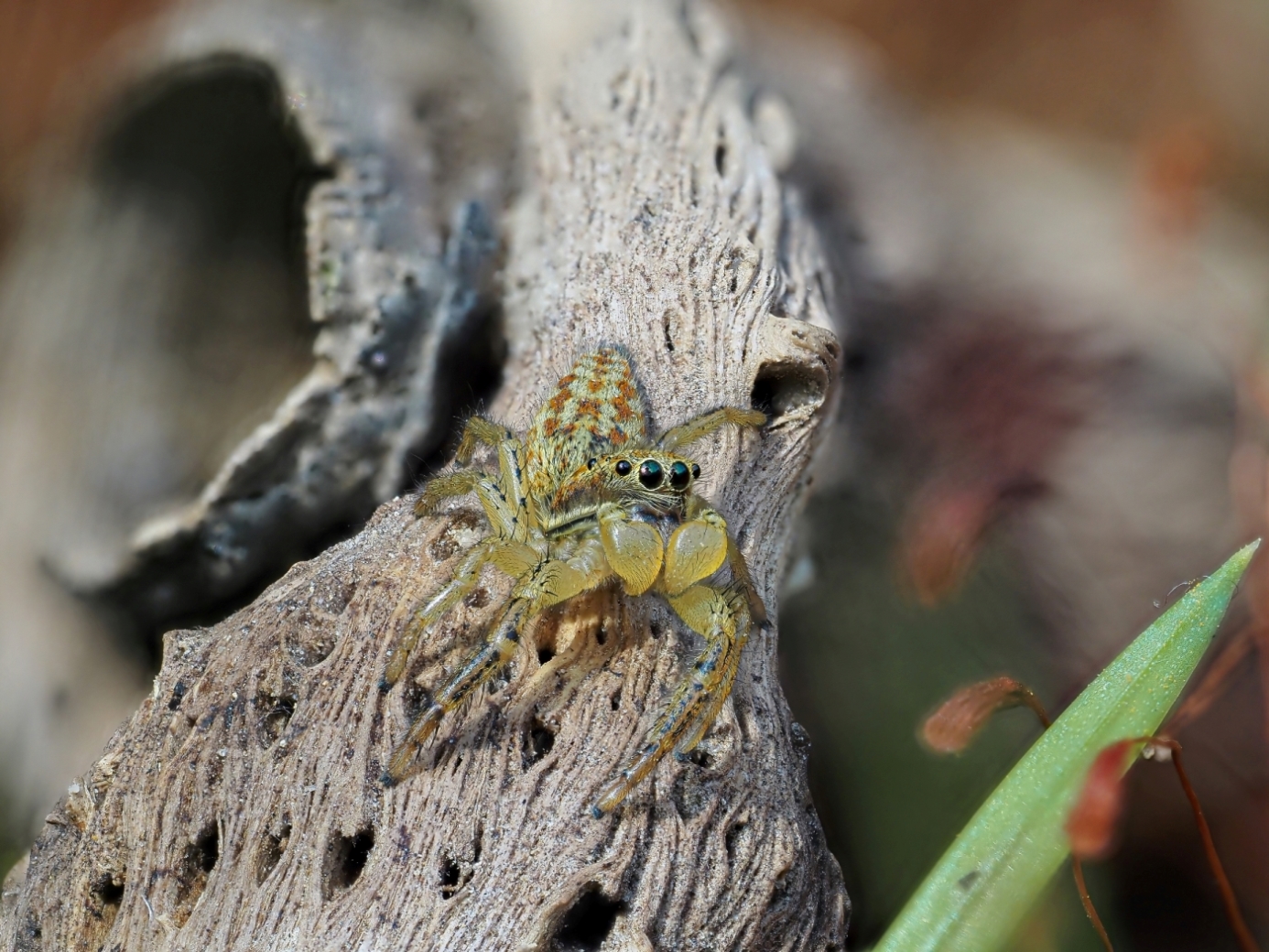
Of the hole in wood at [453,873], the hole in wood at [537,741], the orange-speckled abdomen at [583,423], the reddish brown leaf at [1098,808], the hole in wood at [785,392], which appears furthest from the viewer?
the hole in wood at [785,392]

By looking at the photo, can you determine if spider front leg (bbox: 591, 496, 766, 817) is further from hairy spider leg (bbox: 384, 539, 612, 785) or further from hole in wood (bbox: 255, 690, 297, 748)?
hole in wood (bbox: 255, 690, 297, 748)

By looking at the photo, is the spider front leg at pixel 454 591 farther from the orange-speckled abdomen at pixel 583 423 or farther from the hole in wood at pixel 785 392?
the hole in wood at pixel 785 392

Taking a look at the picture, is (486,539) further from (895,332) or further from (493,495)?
(895,332)

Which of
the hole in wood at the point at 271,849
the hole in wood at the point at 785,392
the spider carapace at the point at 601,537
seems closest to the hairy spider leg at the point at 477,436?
the spider carapace at the point at 601,537

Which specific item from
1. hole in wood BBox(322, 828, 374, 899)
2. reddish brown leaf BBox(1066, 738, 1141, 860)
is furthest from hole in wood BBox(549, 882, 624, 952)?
reddish brown leaf BBox(1066, 738, 1141, 860)

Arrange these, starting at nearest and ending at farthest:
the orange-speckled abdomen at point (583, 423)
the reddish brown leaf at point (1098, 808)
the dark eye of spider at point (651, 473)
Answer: the reddish brown leaf at point (1098, 808)
the dark eye of spider at point (651, 473)
the orange-speckled abdomen at point (583, 423)

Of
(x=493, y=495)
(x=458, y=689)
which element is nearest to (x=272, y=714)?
(x=458, y=689)

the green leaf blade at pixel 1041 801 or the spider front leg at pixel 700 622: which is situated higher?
the spider front leg at pixel 700 622

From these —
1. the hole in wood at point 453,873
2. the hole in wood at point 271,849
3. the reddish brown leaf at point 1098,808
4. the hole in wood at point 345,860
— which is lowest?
the reddish brown leaf at point 1098,808

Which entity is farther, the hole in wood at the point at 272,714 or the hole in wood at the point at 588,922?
the hole in wood at the point at 272,714
